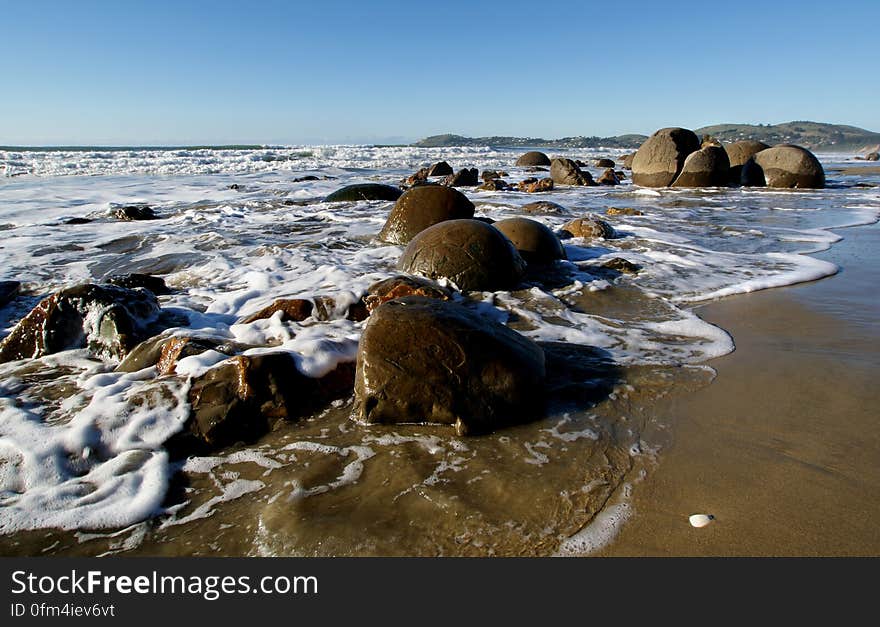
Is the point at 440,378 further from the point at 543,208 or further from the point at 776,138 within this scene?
the point at 776,138

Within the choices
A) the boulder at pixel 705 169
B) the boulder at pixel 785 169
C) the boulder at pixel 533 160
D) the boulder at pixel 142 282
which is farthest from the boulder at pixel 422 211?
the boulder at pixel 533 160

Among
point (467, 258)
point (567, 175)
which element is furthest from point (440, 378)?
point (567, 175)

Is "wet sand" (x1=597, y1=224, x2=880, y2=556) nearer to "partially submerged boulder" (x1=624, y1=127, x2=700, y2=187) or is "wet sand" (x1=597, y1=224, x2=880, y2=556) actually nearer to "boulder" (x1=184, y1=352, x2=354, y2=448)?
"boulder" (x1=184, y1=352, x2=354, y2=448)

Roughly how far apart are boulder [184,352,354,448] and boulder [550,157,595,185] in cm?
1534

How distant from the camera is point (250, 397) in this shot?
7.72 ft

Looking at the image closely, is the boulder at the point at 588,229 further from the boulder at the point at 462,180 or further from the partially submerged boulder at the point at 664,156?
the partially submerged boulder at the point at 664,156

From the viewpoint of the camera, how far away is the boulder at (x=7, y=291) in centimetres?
436

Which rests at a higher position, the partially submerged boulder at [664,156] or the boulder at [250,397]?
the partially submerged boulder at [664,156]

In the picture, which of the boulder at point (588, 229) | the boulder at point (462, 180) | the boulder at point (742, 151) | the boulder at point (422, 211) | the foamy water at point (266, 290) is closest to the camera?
the foamy water at point (266, 290)

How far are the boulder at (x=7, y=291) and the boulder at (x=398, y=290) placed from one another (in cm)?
306

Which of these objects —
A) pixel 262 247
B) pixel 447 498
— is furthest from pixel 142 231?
pixel 447 498

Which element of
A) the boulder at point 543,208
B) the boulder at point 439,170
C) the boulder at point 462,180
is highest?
the boulder at point 439,170

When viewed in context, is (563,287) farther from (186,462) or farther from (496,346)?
(186,462)

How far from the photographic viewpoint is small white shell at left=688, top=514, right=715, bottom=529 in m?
1.65
